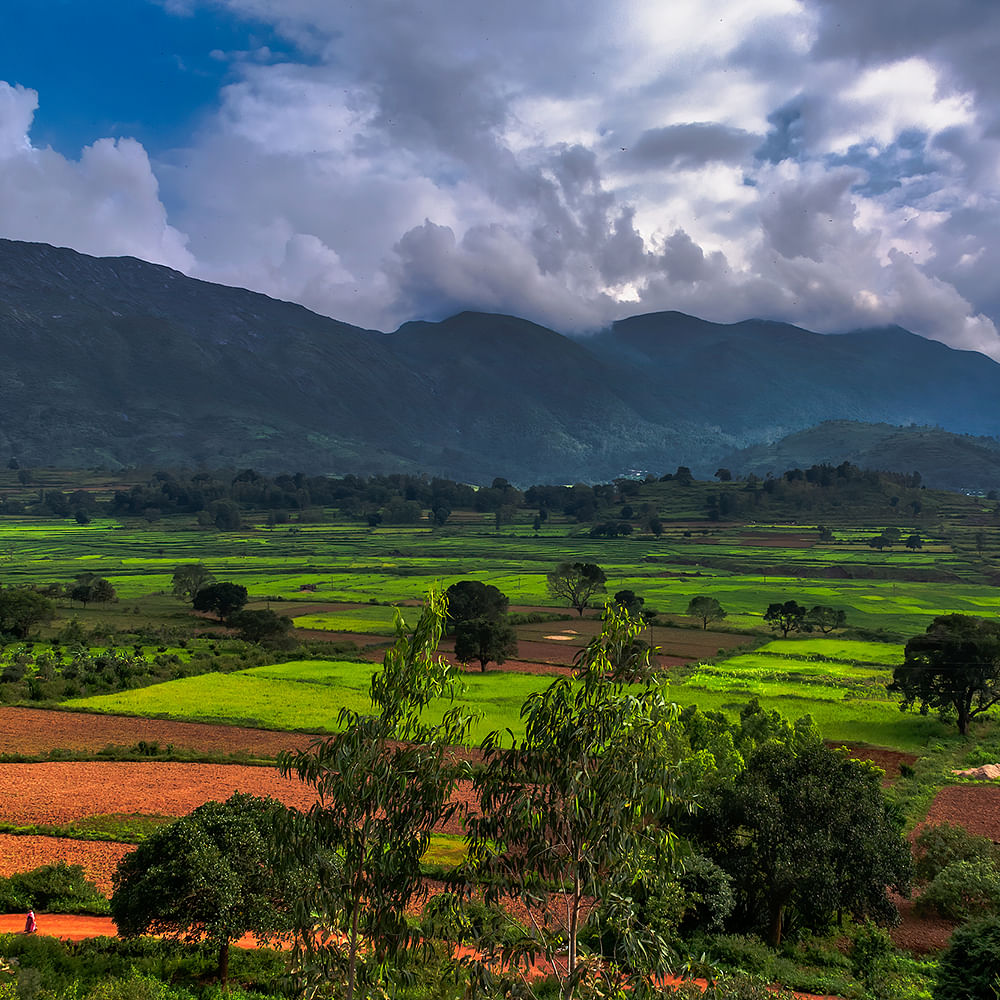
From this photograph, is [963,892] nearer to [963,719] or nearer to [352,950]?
[352,950]

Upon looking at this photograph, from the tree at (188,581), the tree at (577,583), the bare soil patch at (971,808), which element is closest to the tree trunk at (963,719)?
the bare soil patch at (971,808)

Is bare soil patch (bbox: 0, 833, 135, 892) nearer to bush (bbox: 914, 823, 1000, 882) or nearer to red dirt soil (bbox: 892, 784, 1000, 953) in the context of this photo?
red dirt soil (bbox: 892, 784, 1000, 953)

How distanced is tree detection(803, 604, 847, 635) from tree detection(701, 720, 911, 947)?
226ft

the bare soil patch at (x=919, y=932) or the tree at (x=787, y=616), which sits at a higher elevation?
the tree at (x=787, y=616)

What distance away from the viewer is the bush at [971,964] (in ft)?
64.5

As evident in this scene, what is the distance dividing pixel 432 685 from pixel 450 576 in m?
120

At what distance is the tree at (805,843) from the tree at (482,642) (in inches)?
1764

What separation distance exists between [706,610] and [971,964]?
78.3 metres

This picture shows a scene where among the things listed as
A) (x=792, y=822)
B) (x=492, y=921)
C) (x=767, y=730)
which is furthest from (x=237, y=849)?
(x=767, y=730)

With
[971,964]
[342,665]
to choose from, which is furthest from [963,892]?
[342,665]

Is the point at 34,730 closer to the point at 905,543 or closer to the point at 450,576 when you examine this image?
the point at 450,576

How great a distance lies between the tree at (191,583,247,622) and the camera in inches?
3743

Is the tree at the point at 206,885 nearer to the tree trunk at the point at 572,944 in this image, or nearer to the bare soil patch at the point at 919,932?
the tree trunk at the point at 572,944

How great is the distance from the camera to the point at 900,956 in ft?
85.7
